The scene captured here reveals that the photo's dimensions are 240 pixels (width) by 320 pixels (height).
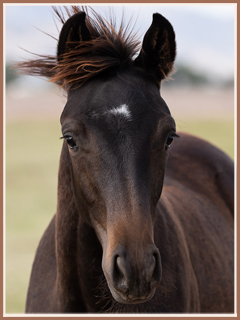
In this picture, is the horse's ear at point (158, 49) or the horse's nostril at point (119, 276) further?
the horse's ear at point (158, 49)

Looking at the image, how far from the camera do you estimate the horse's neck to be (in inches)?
109

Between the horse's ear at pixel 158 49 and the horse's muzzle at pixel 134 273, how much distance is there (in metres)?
1.30

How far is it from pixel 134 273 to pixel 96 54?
4.82 ft

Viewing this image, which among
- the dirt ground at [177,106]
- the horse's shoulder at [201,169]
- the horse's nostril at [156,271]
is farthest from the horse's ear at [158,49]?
the dirt ground at [177,106]

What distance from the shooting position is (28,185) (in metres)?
15.7

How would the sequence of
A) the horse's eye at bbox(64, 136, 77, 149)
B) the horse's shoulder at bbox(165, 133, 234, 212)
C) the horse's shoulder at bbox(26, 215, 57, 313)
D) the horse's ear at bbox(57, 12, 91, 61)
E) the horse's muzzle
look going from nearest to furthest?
Answer: the horse's muzzle, the horse's eye at bbox(64, 136, 77, 149), the horse's ear at bbox(57, 12, 91, 61), the horse's shoulder at bbox(26, 215, 57, 313), the horse's shoulder at bbox(165, 133, 234, 212)

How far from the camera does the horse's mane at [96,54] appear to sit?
269 centimetres

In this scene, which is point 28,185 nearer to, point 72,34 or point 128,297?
point 72,34

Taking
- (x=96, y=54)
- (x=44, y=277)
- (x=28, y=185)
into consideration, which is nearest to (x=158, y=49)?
(x=96, y=54)

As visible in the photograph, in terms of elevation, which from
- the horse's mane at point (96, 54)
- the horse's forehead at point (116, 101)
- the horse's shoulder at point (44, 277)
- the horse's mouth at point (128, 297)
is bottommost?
the horse's shoulder at point (44, 277)

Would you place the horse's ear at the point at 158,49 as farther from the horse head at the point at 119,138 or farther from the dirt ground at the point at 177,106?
the dirt ground at the point at 177,106

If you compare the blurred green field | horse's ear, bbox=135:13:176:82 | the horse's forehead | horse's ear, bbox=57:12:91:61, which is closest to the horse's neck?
the horse's forehead

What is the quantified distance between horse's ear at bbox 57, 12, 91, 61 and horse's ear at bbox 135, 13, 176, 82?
40cm

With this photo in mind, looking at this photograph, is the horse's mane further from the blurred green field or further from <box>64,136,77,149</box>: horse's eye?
the blurred green field
